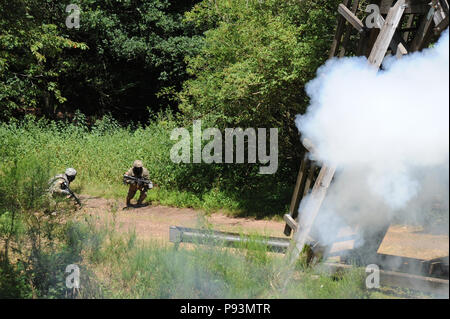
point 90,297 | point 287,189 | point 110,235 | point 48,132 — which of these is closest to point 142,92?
point 48,132

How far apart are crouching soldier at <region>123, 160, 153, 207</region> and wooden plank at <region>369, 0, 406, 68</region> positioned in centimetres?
720

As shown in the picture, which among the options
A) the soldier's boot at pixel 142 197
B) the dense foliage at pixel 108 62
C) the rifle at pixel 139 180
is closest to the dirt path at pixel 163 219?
the soldier's boot at pixel 142 197

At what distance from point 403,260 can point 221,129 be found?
7.25 meters

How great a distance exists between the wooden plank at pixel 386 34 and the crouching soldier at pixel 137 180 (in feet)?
23.6

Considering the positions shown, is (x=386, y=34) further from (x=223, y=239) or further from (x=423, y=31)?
(x=223, y=239)

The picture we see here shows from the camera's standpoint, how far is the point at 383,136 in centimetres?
548

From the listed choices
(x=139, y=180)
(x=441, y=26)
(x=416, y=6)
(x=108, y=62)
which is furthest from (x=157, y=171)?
(x=108, y=62)

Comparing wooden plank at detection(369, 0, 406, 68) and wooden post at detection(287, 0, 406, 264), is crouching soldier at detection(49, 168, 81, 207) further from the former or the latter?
wooden plank at detection(369, 0, 406, 68)

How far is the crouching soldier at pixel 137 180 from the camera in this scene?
12.0m

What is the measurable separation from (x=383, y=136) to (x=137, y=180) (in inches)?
306

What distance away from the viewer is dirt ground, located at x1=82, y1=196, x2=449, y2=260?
7.48 metres

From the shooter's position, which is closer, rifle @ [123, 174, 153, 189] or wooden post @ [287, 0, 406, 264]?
wooden post @ [287, 0, 406, 264]

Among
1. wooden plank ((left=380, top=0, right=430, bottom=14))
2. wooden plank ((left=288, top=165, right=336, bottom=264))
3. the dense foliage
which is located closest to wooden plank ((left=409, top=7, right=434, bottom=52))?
wooden plank ((left=380, top=0, right=430, bottom=14))
